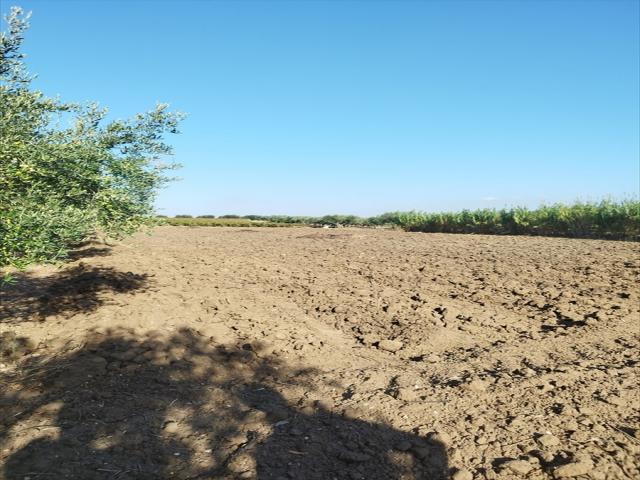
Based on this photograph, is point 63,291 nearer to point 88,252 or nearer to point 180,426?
point 88,252

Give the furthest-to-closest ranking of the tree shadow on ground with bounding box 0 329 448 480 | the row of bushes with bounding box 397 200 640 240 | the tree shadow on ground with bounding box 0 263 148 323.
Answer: the row of bushes with bounding box 397 200 640 240, the tree shadow on ground with bounding box 0 263 148 323, the tree shadow on ground with bounding box 0 329 448 480

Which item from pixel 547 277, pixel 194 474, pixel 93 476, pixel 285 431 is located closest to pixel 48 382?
pixel 93 476

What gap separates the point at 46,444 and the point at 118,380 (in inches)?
51.5

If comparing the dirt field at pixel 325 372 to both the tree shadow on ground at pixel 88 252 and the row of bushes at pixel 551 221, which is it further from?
the row of bushes at pixel 551 221

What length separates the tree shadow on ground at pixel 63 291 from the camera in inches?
307

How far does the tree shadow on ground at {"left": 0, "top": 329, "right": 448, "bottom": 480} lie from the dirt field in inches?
0.8

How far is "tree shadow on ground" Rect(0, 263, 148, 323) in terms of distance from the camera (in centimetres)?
779

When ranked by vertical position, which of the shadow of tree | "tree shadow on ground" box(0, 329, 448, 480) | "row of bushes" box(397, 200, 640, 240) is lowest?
"tree shadow on ground" box(0, 329, 448, 480)

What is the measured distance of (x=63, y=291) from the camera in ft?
28.9

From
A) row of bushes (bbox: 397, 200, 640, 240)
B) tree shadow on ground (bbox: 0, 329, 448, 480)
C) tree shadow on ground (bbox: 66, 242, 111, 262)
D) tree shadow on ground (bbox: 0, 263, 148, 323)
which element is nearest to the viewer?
tree shadow on ground (bbox: 0, 329, 448, 480)

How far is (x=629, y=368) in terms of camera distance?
5527mm

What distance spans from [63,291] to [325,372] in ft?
19.0

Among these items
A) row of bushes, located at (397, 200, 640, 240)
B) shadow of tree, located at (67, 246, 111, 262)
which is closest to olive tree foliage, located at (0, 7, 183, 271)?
shadow of tree, located at (67, 246, 111, 262)

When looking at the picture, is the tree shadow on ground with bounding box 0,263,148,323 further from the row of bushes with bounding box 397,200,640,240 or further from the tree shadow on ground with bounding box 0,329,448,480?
the row of bushes with bounding box 397,200,640,240
